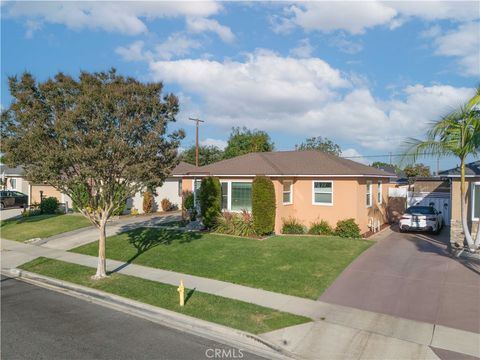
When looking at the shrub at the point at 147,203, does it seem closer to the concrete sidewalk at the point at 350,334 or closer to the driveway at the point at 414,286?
the driveway at the point at 414,286

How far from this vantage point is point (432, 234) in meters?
18.6

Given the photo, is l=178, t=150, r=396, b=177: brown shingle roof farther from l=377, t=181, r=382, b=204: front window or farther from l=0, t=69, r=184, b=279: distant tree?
l=0, t=69, r=184, b=279: distant tree

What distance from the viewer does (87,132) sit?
1098cm

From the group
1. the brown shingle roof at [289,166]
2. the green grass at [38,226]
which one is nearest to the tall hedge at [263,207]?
the brown shingle roof at [289,166]

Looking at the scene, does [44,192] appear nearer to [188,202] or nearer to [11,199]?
[11,199]

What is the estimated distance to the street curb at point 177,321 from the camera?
7107mm

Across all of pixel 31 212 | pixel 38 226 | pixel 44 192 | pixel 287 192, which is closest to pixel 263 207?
pixel 287 192

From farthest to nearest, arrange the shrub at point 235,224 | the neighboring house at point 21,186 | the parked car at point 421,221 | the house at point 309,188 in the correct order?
the neighboring house at point 21,186
the parked car at point 421,221
the house at point 309,188
the shrub at point 235,224

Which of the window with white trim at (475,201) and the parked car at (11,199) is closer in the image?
the window with white trim at (475,201)

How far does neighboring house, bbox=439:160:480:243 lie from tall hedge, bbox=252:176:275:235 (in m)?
7.30

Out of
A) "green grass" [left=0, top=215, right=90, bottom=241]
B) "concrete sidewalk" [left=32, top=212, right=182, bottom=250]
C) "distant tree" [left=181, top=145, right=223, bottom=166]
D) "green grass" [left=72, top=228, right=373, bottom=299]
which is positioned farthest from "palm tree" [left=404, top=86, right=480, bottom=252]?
"distant tree" [left=181, top=145, right=223, bottom=166]

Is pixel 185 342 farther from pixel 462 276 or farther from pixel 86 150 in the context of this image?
pixel 462 276

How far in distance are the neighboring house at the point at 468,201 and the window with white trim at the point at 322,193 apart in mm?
5305

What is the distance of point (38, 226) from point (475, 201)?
22308 mm
